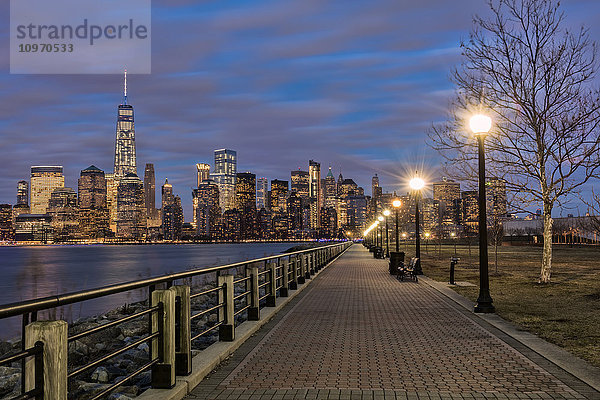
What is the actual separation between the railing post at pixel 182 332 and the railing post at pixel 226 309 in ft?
6.89

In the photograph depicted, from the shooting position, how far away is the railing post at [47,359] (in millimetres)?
3918

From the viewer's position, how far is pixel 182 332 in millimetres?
6680

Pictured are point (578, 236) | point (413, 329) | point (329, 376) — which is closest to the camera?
point (329, 376)

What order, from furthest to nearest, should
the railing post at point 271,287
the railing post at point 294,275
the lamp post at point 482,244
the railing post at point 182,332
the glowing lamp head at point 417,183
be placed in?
the glowing lamp head at point 417,183 → the railing post at point 294,275 → the railing post at point 271,287 → the lamp post at point 482,244 → the railing post at point 182,332

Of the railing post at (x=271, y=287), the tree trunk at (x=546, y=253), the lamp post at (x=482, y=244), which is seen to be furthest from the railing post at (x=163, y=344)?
the tree trunk at (x=546, y=253)

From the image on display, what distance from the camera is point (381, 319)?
39.0 feet

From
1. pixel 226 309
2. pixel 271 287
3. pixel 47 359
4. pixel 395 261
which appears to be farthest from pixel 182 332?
pixel 395 261

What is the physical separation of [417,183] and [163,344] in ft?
76.2

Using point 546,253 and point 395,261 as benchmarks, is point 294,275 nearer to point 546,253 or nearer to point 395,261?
point 395,261

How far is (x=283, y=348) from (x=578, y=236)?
108762 mm

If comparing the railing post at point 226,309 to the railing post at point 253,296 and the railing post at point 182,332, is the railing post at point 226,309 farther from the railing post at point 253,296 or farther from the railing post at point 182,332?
the railing post at point 182,332

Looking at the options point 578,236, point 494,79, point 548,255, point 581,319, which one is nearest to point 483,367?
point 581,319

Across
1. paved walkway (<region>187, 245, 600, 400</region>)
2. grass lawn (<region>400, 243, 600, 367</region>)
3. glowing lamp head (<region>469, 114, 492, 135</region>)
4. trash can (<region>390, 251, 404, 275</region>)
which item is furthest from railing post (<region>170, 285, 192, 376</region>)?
trash can (<region>390, 251, 404, 275</region>)

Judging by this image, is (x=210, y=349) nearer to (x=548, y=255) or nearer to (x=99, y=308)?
(x=548, y=255)
